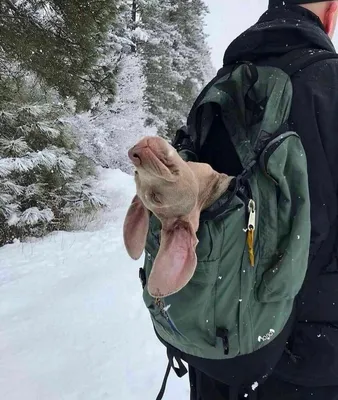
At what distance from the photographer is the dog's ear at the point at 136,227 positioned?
1285mm

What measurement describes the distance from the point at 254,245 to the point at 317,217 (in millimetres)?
221

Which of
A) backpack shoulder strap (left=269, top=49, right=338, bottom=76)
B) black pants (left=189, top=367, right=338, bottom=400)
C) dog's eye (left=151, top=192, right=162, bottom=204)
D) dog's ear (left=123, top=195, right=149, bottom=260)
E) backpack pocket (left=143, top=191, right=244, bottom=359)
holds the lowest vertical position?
black pants (left=189, top=367, right=338, bottom=400)

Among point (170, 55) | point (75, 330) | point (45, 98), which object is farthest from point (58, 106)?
point (170, 55)

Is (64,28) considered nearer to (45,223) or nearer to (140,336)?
(140,336)

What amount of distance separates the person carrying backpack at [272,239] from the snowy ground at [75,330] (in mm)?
2273

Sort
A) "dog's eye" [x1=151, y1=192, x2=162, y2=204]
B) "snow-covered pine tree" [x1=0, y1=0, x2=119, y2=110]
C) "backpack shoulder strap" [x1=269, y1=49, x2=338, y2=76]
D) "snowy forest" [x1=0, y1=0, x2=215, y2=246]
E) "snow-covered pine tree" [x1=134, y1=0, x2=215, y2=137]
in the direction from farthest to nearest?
1. "snow-covered pine tree" [x1=134, y1=0, x2=215, y2=137]
2. "snowy forest" [x1=0, y1=0, x2=215, y2=246]
3. "snow-covered pine tree" [x1=0, y1=0, x2=119, y2=110]
4. "backpack shoulder strap" [x1=269, y1=49, x2=338, y2=76]
5. "dog's eye" [x1=151, y1=192, x2=162, y2=204]

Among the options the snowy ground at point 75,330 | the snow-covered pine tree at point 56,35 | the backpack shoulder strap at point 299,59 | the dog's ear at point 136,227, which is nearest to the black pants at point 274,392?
the dog's ear at point 136,227

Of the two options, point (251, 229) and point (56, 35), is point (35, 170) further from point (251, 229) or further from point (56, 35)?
point (251, 229)

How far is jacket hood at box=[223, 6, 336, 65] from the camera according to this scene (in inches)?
58.6

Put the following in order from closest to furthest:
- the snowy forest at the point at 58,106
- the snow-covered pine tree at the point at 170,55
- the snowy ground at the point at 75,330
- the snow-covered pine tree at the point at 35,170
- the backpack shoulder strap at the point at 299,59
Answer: the backpack shoulder strap at the point at 299,59, the snowy ground at the point at 75,330, the snowy forest at the point at 58,106, the snow-covered pine tree at the point at 35,170, the snow-covered pine tree at the point at 170,55

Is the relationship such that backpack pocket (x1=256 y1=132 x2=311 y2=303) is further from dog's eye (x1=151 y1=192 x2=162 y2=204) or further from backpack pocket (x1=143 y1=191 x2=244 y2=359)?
dog's eye (x1=151 y1=192 x2=162 y2=204)

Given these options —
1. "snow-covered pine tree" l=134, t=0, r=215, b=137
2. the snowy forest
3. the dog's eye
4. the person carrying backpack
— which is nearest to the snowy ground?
the snowy forest

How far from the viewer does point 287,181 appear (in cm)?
133

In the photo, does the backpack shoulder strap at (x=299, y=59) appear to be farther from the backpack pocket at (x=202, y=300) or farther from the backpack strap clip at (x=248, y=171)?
the backpack pocket at (x=202, y=300)
